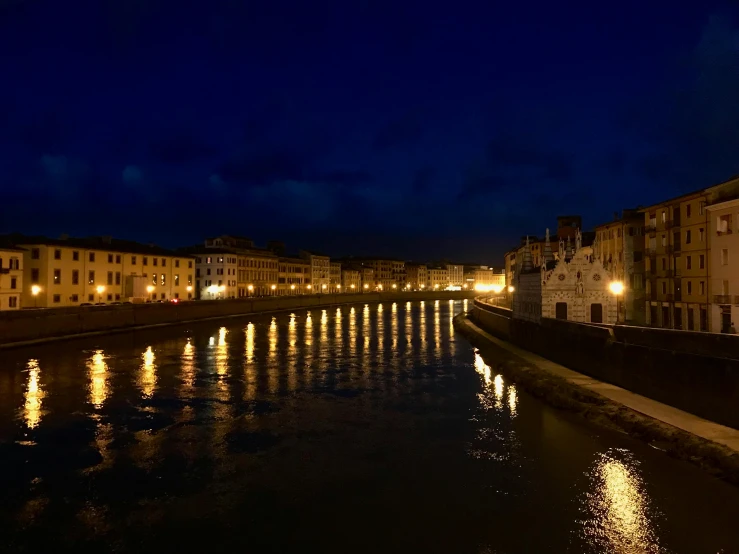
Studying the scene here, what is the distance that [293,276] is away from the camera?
13975 cm

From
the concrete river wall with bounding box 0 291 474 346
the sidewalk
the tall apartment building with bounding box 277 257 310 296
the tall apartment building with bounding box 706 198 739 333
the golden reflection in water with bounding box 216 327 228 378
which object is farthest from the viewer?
the tall apartment building with bounding box 277 257 310 296

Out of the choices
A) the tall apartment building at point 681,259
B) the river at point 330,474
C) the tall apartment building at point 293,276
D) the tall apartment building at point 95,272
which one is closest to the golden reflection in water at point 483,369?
the river at point 330,474

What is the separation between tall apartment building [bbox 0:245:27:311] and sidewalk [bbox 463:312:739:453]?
169ft

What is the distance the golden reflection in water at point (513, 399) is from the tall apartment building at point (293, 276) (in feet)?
343

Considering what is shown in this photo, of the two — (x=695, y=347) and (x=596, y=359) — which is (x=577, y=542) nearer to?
(x=695, y=347)

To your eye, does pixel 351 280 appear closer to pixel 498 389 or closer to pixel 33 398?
pixel 498 389

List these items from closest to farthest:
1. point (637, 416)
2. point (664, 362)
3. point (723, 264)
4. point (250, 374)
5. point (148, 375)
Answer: point (637, 416)
point (664, 362)
point (148, 375)
point (250, 374)
point (723, 264)

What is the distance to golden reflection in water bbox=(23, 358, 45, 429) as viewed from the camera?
75.2ft

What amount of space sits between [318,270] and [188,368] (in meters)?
115

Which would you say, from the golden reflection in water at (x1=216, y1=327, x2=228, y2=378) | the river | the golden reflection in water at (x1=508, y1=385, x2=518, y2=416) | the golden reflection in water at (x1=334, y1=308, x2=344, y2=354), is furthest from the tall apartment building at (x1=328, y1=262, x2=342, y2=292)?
the golden reflection in water at (x1=508, y1=385, x2=518, y2=416)

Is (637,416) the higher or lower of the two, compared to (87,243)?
lower

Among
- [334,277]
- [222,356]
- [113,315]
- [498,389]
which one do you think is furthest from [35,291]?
[334,277]

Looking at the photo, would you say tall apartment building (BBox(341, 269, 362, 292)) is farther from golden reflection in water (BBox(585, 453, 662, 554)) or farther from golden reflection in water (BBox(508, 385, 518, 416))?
golden reflection in water (BBox(585, 453, 662, 554))

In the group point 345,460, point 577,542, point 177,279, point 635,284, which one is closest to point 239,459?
point 345,460
